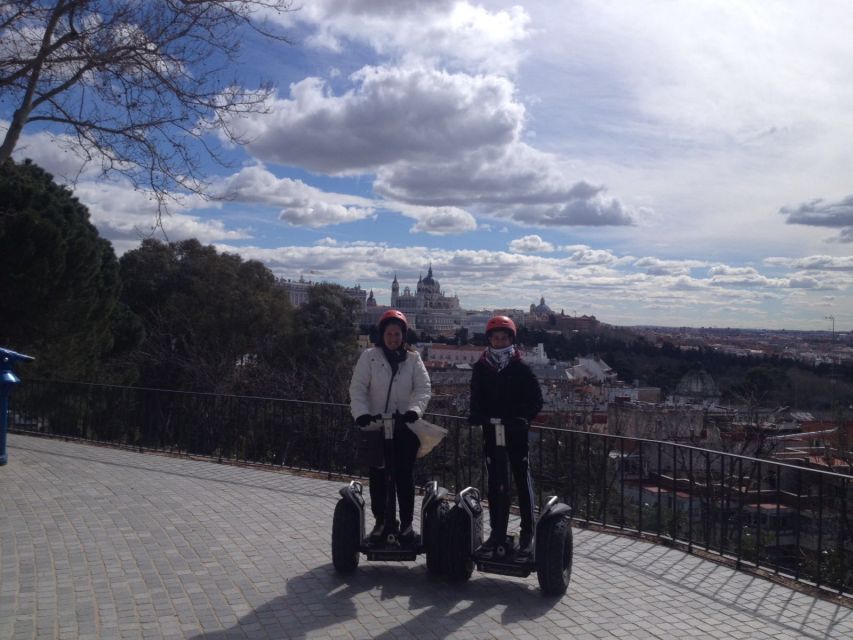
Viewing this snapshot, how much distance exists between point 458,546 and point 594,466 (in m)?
3.52

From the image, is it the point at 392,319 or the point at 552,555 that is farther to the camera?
the point at 392,319

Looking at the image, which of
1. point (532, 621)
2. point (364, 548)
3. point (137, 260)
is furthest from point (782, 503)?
point (137, 260)

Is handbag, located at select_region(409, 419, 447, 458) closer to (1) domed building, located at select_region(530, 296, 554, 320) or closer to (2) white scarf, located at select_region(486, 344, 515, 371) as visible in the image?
(2) white scarf, located at select_region(486, 344, 515, 371)

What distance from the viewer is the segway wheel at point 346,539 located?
5742mm

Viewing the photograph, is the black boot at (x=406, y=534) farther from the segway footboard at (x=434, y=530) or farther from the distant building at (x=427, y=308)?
the distant building at (x=427, y=308)

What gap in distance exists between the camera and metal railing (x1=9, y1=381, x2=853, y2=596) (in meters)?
6.36

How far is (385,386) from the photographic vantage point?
6.00 meters

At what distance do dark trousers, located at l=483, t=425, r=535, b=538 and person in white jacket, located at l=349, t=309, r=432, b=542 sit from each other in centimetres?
62

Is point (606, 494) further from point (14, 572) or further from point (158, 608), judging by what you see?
point (14, 572)

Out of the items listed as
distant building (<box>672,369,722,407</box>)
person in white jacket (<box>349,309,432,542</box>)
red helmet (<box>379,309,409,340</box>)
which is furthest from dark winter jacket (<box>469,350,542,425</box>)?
distant building (<box>672,369,722,407</box>)

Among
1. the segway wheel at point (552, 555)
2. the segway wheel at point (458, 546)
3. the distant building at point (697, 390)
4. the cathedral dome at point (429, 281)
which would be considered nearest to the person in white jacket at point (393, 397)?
the segway wheel at point (458, 546)

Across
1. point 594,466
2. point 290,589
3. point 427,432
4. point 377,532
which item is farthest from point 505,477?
point 594,466

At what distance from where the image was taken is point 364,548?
5.78 meters

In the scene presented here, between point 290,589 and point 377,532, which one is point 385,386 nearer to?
point 377,532
